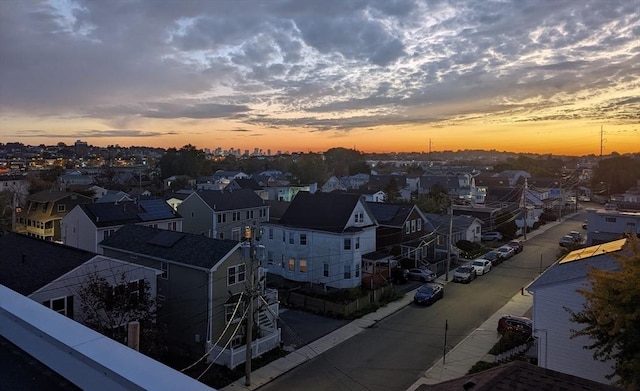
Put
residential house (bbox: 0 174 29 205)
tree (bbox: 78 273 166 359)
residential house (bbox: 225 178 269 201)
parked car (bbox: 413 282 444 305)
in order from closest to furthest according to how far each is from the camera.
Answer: tree (bbox: 78 273 166 359) → parked car (bbox: 413 282 444 305) → residential house (bbox: 225 178 269 201) → residential house (bbox: 0 174 29 205)

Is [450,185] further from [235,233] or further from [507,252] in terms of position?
[235,233]

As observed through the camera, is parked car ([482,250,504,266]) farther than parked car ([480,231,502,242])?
No

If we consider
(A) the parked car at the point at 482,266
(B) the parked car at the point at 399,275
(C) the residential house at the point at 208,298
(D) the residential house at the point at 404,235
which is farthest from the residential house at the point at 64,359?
(A) the parked car at the point at 482,266

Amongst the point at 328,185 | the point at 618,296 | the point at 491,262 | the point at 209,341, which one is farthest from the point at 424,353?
the point at 328,185

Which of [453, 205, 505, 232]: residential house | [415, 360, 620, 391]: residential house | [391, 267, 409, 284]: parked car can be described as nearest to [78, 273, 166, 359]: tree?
[415, 360, 620, 391]: residential house

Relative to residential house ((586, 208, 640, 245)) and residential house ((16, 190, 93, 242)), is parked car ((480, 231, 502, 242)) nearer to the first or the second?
residential house ((586, 208, 640, 245))

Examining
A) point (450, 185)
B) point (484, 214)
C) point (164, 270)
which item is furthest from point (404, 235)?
point (450, 185)
